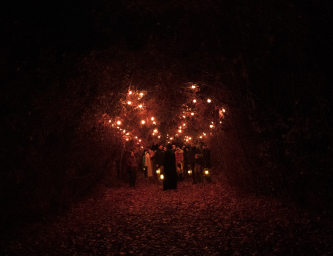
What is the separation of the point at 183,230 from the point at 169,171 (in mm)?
7318

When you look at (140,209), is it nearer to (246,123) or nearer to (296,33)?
(246,123)

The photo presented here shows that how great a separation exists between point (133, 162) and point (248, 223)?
953 cm

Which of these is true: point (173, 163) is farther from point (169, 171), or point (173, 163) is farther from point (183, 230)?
point (183, 230)

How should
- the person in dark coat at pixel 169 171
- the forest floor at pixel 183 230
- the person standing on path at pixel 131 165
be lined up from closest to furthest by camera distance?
the forest floor at pixel 183 230, the person in dark coat at pixel 169 171, the person standing on path at pixel 131 165

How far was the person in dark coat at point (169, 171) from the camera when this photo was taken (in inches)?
585

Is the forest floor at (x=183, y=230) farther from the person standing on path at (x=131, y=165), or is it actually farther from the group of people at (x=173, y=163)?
the person standing on path at (x=131, y=165)

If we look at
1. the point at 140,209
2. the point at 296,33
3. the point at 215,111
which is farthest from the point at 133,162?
the point at 296,33

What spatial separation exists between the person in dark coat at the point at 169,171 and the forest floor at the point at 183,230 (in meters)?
3.40

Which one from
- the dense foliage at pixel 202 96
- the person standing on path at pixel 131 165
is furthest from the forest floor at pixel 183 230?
the person standing on path at pixel 131 165

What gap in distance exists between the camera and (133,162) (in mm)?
16719

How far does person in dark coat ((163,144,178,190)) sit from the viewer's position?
14.9m

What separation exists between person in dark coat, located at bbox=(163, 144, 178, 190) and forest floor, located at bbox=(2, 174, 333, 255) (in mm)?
3403

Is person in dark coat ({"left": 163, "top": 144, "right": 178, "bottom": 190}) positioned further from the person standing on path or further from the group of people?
the person standing on path

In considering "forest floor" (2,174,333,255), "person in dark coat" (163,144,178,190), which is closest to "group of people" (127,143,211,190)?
"person in dark coat" (163,144,178,190)
